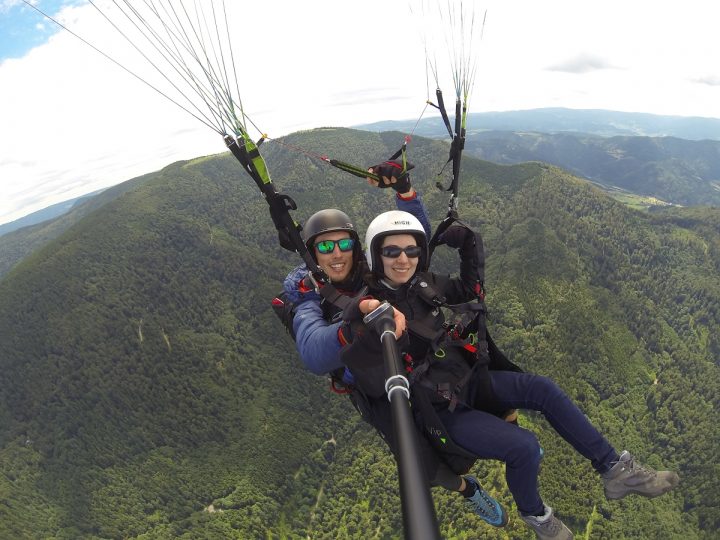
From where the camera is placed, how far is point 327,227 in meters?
5.33

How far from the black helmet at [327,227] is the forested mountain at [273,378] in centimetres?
7860

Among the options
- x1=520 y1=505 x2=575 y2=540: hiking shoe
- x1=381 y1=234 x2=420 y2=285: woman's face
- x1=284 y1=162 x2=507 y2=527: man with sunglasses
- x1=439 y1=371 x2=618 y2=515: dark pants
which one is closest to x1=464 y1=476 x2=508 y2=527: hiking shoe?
x1=284 y1=162 x2=507 y2=527: man with sunglasses

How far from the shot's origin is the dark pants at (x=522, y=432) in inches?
173

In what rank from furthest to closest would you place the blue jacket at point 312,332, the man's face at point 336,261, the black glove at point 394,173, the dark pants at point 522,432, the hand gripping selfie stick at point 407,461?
the black glove at point 394,173, the man's face at point 336,261, the dark pants at point 522,432, the blue jacket at point 312,332, the hand gripping selfie stick at point 407,461

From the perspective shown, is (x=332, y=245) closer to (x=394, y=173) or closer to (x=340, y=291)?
(x=340, y=291)

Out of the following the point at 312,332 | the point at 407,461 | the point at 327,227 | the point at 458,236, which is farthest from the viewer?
the point at 458,236

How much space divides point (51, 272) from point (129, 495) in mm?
76311

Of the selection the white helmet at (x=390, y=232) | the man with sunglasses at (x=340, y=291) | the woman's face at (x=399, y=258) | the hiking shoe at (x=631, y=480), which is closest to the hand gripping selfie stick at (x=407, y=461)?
the man with sunglasses at (x=340, y=291)

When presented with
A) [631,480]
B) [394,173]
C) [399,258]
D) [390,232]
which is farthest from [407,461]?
[394,173]

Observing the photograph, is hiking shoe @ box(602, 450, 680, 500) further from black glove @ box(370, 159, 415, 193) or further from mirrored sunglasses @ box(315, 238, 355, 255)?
black glove @ box(370, 159, 415, 193)

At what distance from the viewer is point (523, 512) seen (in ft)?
16.8

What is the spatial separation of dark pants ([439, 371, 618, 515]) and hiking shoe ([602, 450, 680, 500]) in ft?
0.39

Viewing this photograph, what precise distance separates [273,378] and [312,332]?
121185 millimetres

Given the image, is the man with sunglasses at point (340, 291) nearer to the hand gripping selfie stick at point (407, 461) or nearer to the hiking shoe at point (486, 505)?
the hiking shoe at point (486, 505)
